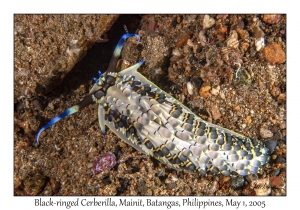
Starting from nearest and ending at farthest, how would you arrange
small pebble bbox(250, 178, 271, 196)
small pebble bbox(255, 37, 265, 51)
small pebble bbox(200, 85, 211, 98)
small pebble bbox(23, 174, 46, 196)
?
small pebble bbox(250, 178, 271, 196), small pebble bbox(255, 37, 265, 51), small pebble bbox(200, 85, 211, 98), small pebble bbox(23, 174, 46, 196)

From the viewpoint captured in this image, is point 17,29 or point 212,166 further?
point 17,29

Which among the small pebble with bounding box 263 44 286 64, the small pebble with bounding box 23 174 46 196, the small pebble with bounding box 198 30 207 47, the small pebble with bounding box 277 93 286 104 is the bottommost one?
the small pebble with bounding box 23 174 46 196

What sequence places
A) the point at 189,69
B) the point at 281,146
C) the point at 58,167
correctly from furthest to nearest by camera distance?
the point at 58,167
the point at 189,69
the point at 281,146

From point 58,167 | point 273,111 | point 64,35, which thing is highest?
point 64,35

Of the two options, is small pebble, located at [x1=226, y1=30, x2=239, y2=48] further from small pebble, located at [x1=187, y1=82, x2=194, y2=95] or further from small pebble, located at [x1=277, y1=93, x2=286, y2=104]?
small pebble, located at [x1=277, y1=93, x2=286, y2=104]

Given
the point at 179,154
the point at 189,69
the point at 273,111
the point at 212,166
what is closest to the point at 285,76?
the point at 273,111

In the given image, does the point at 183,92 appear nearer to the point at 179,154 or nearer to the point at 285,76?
the point at 179,154

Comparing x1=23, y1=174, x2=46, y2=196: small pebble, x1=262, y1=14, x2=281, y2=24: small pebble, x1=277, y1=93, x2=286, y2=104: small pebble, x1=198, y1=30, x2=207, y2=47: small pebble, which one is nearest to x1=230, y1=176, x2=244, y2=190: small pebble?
x1=277, y1=93, x2=286, y2=104: small pebble
